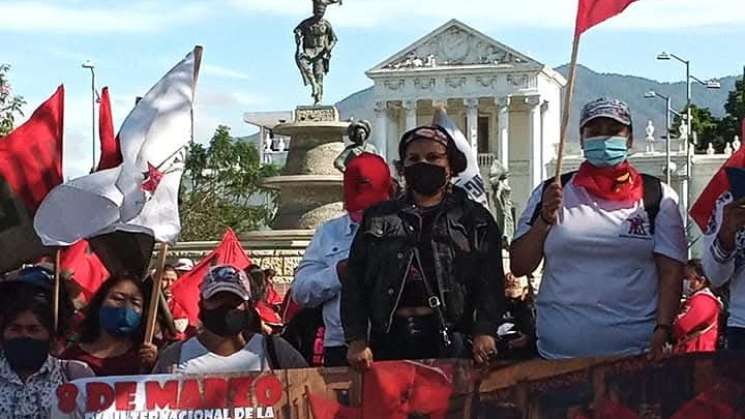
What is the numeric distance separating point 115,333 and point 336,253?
1.25 metres

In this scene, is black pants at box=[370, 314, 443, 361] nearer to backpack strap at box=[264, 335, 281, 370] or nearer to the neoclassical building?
backpack strap at box=[264, 335, 281, 370]

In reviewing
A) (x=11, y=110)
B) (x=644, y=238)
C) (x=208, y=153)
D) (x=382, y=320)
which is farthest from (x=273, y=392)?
(x=208, y=153)

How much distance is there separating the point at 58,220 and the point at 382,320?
1.54 m

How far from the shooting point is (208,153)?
192ft

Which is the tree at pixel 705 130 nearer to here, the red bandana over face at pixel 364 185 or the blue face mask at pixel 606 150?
the red bandana over face at pixel 364 185

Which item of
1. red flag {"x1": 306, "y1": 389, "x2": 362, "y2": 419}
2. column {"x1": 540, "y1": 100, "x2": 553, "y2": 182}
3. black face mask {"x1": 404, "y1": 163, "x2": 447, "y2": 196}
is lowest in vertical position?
column {"x1": 540, "y1": 100, "x2": 553, "y2": 182}

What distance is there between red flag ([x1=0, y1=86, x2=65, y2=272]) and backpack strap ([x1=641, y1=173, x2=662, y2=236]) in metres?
2.87

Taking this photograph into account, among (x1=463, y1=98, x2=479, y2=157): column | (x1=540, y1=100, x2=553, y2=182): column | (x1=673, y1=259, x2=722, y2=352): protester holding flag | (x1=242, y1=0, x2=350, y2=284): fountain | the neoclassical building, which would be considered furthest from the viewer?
(x1=463, y1=98, x2=479, y2=157): column

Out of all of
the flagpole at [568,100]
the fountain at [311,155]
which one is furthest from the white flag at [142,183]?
the fountain at [311,155]

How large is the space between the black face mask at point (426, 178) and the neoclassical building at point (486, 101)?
86618 millimetres

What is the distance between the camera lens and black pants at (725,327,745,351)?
21.7ft

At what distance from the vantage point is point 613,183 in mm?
6758

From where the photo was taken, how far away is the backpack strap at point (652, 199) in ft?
22.1

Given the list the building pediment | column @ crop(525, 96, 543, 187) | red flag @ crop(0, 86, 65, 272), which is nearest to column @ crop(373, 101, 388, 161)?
the building pediment
